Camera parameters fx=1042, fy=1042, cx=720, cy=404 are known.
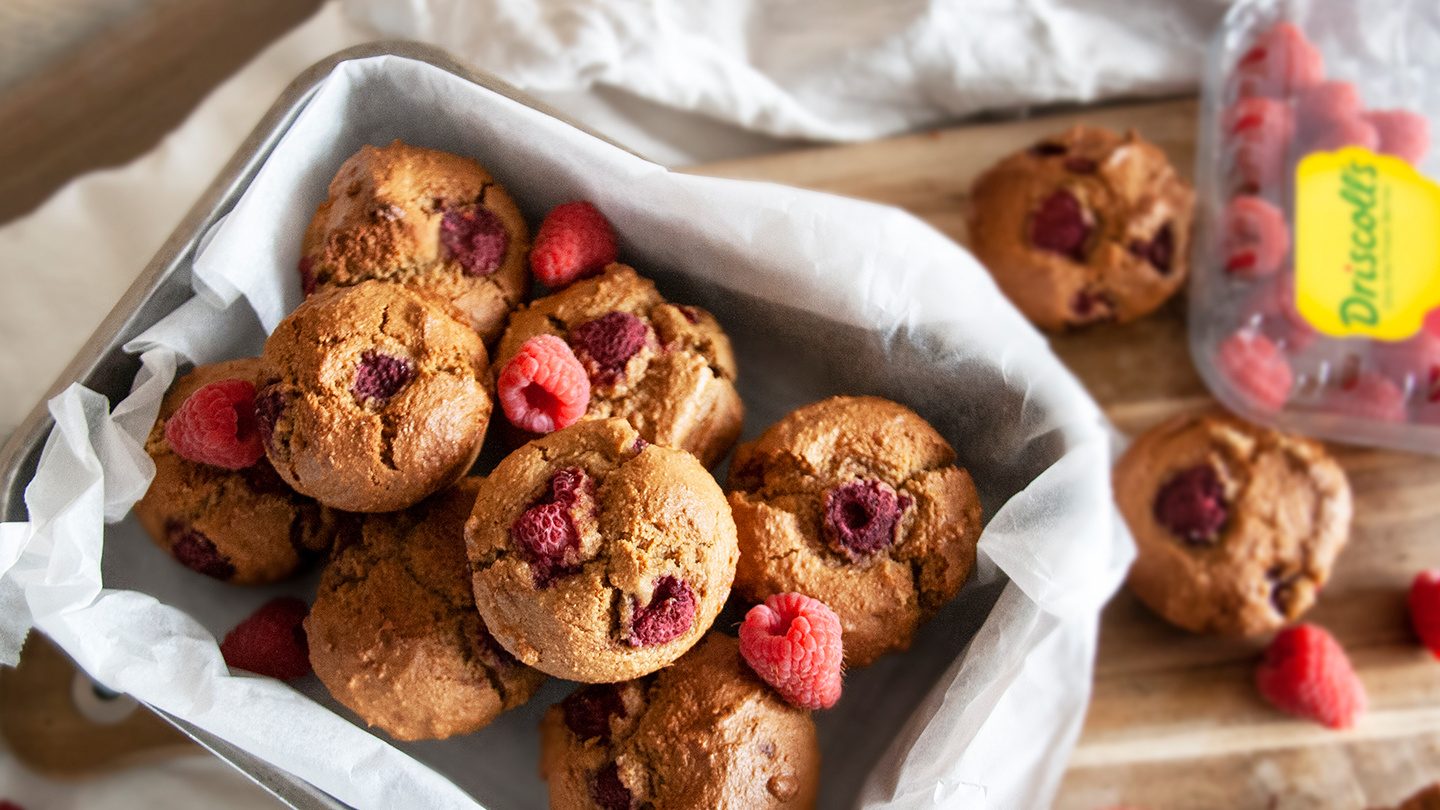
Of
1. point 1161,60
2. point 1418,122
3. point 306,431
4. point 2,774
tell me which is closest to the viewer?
point 306,431

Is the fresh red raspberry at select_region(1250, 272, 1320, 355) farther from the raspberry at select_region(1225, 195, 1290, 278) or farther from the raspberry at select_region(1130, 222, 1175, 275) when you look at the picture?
the raspberry at select_region(1130, 222, 1175, 275)

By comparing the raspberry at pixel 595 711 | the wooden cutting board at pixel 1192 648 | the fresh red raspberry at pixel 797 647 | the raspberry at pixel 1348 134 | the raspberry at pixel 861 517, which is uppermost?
the raspberry at pixel 1348 134

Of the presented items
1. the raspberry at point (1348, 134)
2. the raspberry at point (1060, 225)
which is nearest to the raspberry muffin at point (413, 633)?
the raspberry at point (1060, 225)

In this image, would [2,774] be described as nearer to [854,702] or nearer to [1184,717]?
[854,702]

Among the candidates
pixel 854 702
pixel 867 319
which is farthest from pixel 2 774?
pixel 867 319

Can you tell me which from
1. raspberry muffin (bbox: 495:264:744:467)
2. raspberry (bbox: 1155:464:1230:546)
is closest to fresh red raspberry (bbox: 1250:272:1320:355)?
raspberry (bbox: 1155:464:1230:546)

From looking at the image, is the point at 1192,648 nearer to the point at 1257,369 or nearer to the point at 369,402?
the point at 1257,369

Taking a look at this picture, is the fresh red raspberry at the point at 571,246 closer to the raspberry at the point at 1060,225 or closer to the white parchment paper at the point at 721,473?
the white parchment paper at the point at 721,473
